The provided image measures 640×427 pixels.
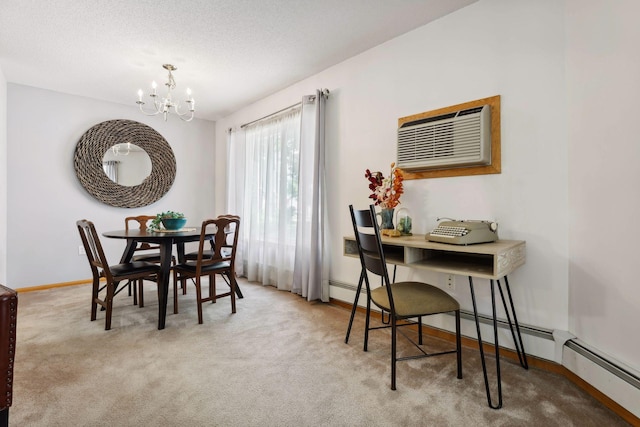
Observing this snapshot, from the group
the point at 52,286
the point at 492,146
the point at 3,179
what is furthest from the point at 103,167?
the point at 492,146

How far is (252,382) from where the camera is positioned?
5.73 feet

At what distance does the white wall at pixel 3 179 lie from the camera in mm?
3305

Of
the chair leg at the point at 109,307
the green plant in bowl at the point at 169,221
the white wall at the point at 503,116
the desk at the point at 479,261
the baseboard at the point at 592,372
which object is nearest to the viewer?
the baseboard at the point at 592,372

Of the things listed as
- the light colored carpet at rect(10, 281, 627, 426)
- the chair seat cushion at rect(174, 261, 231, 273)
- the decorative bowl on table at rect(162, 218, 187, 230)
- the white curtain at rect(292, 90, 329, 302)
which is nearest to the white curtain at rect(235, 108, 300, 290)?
the white curtain at rect(292, 90, 329, 302)

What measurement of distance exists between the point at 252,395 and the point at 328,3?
2.55 m

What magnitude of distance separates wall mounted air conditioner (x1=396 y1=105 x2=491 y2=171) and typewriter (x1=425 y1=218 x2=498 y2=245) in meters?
0.48

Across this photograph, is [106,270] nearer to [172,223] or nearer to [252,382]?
[172,223]

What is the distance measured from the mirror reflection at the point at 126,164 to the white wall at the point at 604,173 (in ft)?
15.8

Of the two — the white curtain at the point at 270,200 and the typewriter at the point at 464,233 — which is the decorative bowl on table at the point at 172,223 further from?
the typewriter at the point at 464,233

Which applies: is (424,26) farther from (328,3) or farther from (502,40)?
(328,3)

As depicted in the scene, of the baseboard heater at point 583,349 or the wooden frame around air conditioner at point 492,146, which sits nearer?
the baseboard heater at point 583,349

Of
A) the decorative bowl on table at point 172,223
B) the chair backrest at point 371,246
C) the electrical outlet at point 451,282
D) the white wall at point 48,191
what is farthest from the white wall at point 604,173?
the white wall at point 48,191

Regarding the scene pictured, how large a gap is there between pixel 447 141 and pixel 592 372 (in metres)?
1.54

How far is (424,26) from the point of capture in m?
2.47
